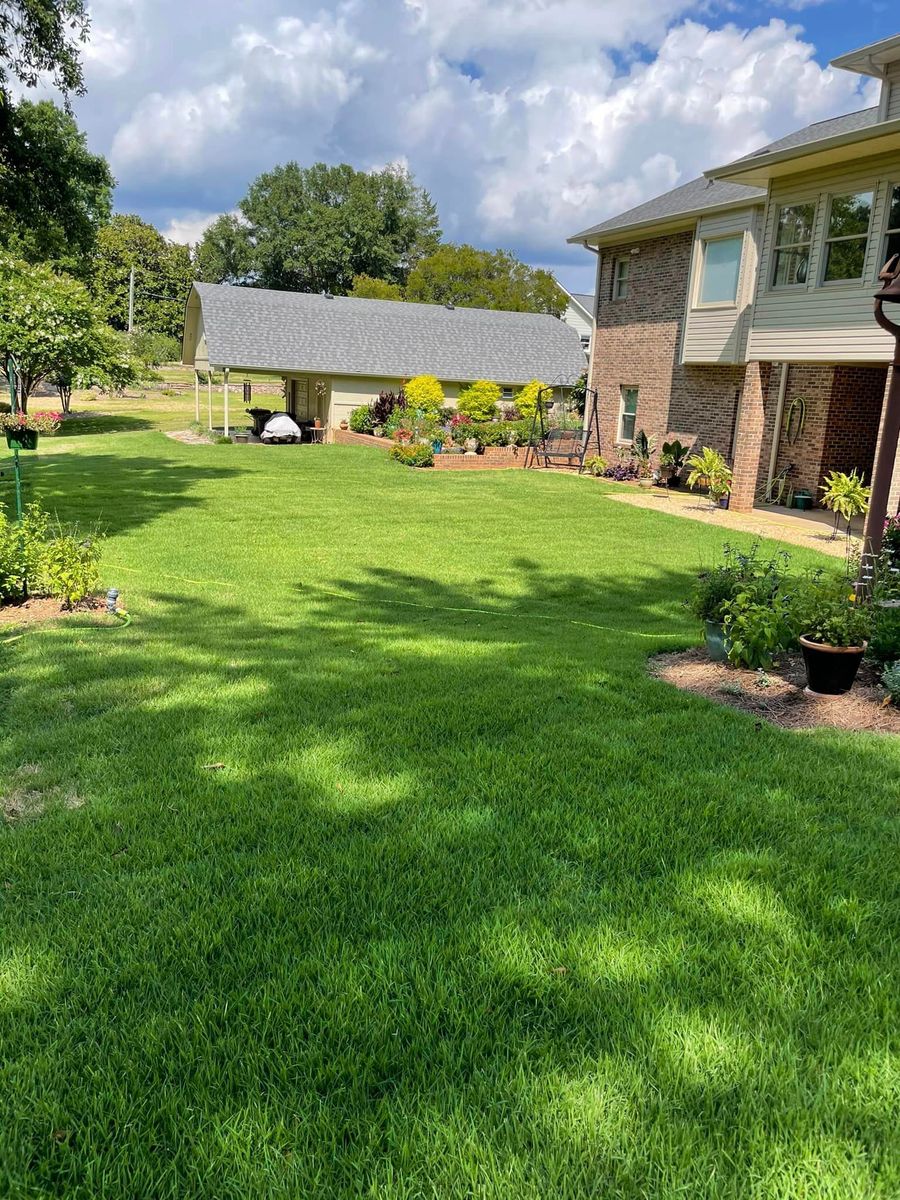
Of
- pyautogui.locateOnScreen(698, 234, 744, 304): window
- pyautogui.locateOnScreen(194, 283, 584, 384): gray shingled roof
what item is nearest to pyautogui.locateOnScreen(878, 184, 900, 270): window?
pyautogui.locateOnScreen(698, 234, 744, 304): window

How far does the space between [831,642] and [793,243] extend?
1197cm

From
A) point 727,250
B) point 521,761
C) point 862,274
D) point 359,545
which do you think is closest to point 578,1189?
point 521,761

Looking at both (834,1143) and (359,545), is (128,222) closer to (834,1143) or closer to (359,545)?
(359,545)

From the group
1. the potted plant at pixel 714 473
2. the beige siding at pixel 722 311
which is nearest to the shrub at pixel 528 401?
the beige siding at pixel 722 311

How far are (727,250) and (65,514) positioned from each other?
13.9 metres

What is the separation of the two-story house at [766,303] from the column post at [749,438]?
0.02m

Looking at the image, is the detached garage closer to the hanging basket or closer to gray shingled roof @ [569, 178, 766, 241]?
gray shingled roof @ [569, 178, 766, 241]

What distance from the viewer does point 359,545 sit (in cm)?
1181

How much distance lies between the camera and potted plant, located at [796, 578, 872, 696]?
5.07 meters

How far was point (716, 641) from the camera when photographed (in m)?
5.82

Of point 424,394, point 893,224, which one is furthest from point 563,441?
point 893,224

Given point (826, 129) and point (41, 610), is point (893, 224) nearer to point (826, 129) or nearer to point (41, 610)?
point (826, 129)

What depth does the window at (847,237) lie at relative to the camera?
13.6m

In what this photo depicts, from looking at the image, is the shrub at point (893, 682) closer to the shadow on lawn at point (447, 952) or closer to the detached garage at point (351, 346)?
the shadow on lawn at point (447, 952)
